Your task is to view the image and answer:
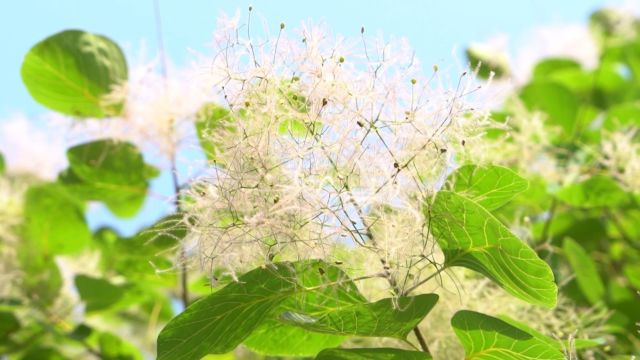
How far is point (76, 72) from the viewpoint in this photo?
1731 mm

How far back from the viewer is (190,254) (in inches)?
43.5

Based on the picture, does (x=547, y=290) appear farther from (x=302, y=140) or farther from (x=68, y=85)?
(x=68, y=85)

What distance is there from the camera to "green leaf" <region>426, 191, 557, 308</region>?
96cm

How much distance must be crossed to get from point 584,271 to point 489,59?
3.82 ft

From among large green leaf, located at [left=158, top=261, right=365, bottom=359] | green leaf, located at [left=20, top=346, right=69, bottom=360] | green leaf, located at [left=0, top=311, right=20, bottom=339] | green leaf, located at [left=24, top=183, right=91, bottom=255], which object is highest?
large green leaf, located at [left=158, top=261, right=365, bottom=359]

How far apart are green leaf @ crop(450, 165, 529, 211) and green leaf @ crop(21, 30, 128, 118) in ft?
2.91

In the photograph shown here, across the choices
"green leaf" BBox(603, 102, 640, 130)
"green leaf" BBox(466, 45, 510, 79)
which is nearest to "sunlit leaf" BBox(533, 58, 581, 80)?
"green leaf" BBox(466, 45, 510, 79)

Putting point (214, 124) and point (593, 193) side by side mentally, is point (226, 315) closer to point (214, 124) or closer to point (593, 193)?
point (214, 124)

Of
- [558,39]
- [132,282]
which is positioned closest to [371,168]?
[132,282]

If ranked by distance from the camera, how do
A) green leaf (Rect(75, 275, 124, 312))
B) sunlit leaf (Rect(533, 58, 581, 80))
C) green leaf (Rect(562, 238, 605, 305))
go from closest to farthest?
green leaf (Rect(562, 238, 605, 305)) → green leaf (Rect(75, 275, 124, 312)) → sunlit leaf (Rect(533, 58, 581, 80))

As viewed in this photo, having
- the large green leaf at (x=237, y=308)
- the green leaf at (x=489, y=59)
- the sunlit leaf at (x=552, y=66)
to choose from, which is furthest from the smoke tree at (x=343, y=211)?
the sunlit leaf at (x=552, y=66)

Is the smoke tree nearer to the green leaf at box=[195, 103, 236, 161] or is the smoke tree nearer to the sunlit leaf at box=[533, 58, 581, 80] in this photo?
the green leaf at box=[195, 103, 236, 161]

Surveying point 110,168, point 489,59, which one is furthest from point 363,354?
point 489,59

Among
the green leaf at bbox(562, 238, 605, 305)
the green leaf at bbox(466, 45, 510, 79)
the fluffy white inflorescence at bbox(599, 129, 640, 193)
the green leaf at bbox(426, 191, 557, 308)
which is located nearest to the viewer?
the green leaf at bbox(426, 191, 557, 308)
